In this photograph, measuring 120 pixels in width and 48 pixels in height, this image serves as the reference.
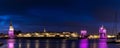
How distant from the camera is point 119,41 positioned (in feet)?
493

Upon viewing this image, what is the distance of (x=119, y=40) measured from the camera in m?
152

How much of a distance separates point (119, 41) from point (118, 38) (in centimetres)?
597

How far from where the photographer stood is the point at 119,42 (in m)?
150

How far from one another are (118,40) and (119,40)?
80 cm

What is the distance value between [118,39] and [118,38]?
205 cm

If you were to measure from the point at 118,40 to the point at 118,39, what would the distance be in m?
1.31

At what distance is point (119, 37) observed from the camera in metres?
158

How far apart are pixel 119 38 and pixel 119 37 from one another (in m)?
1.80

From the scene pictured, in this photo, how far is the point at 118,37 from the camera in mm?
157875

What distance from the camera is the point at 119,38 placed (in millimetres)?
156375

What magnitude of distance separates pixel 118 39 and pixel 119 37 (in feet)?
13.3

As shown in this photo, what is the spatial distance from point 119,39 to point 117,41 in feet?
7.77

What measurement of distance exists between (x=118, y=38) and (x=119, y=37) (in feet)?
6.63

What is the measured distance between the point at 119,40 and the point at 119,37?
6.02 metres
